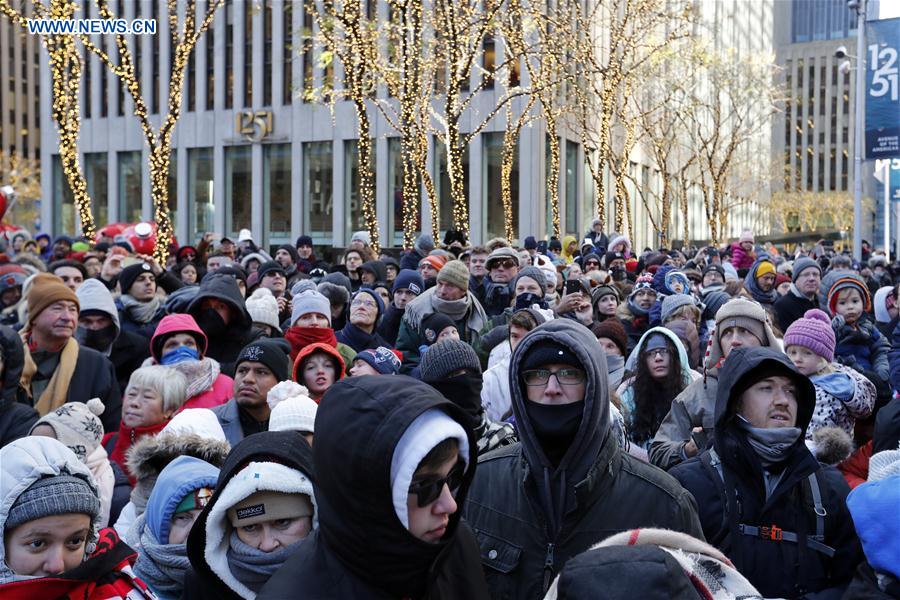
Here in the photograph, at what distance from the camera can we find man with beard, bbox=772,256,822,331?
9656 mm

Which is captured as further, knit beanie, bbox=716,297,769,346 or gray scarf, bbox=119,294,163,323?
gray scarf, bbox=119,294,163,323

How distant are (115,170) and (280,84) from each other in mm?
10882

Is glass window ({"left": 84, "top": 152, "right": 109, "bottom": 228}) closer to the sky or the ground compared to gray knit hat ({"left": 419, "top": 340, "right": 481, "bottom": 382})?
closer to the sky

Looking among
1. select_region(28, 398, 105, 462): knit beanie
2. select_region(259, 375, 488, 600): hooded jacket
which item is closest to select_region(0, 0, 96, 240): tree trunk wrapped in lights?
select_region(28, 398, 105, 462): knit beanie

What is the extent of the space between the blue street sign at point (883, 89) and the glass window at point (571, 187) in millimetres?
20036

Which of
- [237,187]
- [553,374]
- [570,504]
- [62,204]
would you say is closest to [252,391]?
[553,374]

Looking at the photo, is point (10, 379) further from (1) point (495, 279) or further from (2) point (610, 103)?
(2) point (610, 103)

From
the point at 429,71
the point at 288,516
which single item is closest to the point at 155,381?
the point at 288,516

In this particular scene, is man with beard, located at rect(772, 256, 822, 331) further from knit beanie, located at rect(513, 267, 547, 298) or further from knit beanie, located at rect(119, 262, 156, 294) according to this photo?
knit beanie, located at rect(119, 262, 156, 294)

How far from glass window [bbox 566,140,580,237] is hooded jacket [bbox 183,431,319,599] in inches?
1434

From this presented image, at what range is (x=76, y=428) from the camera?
4348 millimetres

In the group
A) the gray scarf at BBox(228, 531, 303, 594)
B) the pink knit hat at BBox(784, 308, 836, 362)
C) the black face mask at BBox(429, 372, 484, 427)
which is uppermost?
the pink knit hat at BBox(784, 308, 836, 362)

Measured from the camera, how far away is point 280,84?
4281 cm

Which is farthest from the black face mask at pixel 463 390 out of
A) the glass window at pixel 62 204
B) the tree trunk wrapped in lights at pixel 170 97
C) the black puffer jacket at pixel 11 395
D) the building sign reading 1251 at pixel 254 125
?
the glass window at pixel 62 204
